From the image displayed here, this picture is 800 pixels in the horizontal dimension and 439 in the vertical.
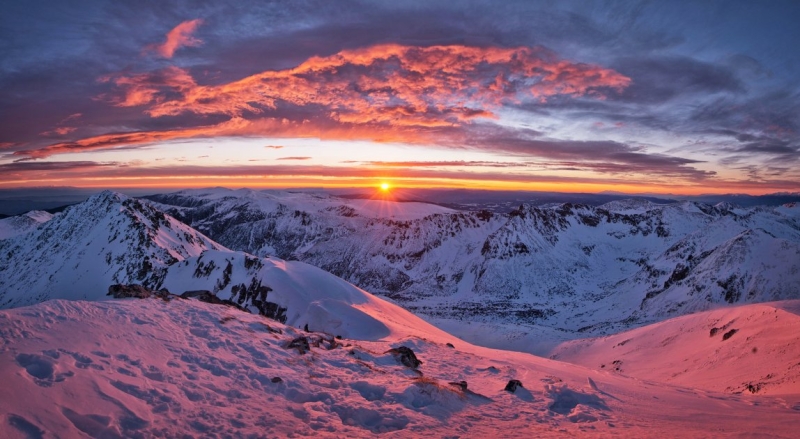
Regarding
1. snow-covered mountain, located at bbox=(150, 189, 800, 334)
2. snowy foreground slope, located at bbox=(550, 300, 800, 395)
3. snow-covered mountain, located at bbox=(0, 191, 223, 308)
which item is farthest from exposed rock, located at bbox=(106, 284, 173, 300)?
snow-covered mountain, located at bbox=(150, 189, 800, 334)

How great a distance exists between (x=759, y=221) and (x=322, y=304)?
191185 mm

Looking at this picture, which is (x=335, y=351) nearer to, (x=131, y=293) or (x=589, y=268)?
(x=131, y=293)

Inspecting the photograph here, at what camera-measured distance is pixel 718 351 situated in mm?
39188

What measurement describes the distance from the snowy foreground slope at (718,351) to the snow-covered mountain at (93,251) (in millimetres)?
75771

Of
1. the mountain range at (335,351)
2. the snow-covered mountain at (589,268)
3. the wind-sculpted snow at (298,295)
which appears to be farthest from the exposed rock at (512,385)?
the snow-covered mountain at (589,268)

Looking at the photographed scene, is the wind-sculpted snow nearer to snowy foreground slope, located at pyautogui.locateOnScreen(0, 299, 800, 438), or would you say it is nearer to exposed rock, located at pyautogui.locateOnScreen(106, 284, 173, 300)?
exposed rock, located at pyautogui.locateOnScreen(106, 284, 173, 300)

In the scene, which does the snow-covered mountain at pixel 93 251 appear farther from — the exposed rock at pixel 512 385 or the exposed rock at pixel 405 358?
the exposed rock at pixel 512 385

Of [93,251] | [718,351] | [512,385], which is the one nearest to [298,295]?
[512,385]

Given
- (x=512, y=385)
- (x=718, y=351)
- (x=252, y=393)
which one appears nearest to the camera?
(x=252, y=393)

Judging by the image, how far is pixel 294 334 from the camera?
2006 centimetres

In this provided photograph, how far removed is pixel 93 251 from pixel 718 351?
390 feet

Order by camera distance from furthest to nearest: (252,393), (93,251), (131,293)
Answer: (93,251)
(131,293)
(252,393)

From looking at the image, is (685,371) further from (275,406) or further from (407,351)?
(275,406)

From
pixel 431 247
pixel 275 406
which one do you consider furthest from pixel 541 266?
pixel 275 406
